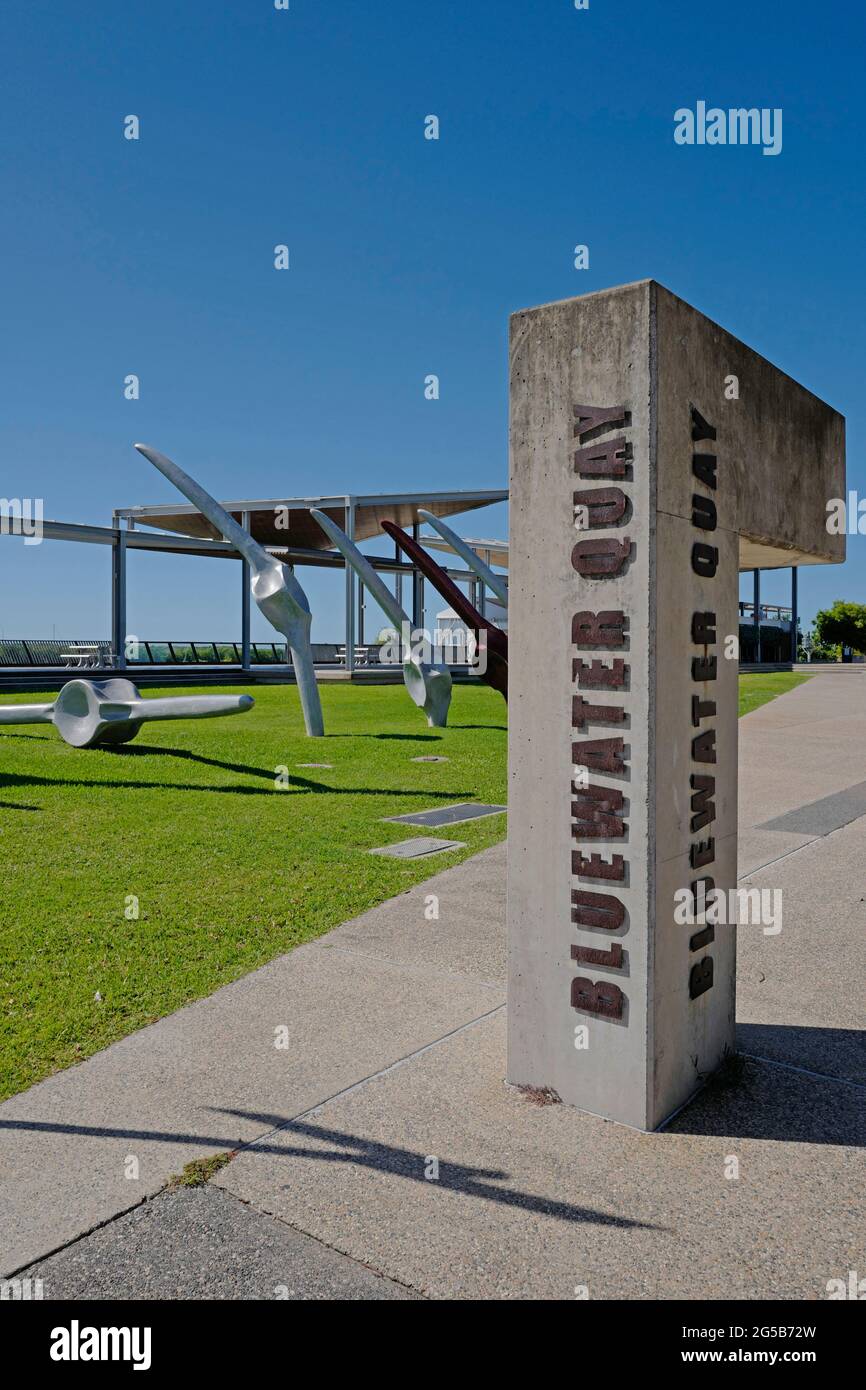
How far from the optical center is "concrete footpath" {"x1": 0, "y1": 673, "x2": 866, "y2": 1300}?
2947mm

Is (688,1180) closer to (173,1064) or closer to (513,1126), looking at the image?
(513,1126)

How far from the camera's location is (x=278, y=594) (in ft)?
59.6

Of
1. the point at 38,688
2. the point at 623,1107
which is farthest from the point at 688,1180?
the point at 38,688

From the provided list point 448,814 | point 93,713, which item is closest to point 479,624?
point 448,814

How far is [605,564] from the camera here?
3.75 m

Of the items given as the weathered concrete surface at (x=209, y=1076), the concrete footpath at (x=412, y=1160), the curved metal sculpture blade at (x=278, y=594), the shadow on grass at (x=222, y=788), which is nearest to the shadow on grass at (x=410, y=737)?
the curved metal sculpture blade at (x=278, y=594)

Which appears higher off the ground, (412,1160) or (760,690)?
(760,690)

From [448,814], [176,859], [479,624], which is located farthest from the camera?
[448,814]

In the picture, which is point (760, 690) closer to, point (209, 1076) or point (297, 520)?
point (297, 520)

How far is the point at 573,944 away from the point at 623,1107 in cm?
66

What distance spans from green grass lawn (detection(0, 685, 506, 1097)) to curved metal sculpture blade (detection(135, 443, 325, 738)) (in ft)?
3.01

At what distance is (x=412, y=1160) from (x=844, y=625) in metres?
88.4
